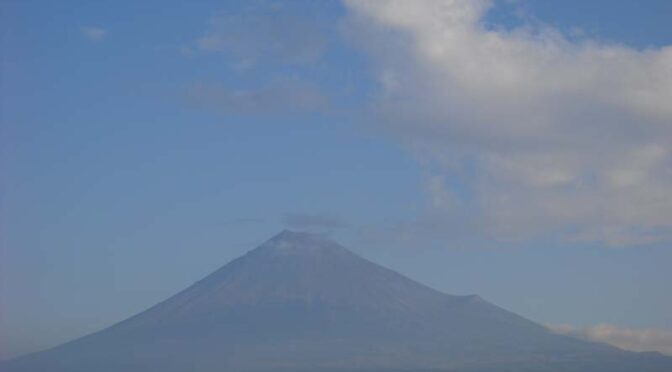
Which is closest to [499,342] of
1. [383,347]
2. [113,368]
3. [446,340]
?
[446,340]

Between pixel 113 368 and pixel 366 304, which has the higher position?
pixel 366 304

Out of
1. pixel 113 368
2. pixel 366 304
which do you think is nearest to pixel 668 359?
pixel 366 304

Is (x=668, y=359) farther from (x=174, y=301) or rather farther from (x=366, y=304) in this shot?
(x=174, y=301)

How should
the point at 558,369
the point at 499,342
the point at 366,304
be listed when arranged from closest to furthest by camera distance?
the point at 558,369, the point at 499,342, the point at 366,304

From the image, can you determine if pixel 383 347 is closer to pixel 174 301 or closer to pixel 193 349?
pixel 193 349

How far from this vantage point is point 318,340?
176 meters

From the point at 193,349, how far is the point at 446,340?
39504 millimetres

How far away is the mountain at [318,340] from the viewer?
159875 mm

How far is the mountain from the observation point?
160 m

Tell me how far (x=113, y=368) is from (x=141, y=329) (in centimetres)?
2474

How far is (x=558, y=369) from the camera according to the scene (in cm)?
15375

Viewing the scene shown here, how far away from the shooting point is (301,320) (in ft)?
614

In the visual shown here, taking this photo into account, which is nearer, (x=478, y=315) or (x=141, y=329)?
(x=141, y=329)

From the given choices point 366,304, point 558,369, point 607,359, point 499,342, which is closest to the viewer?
point 558,369
